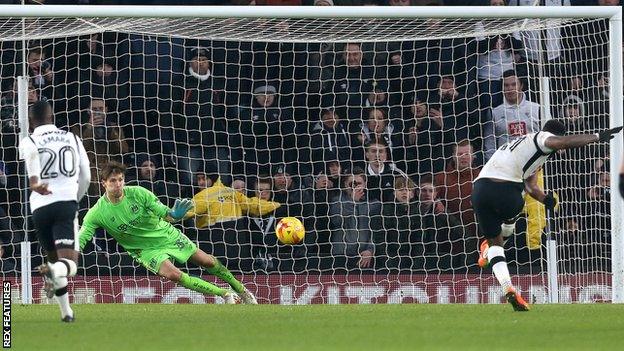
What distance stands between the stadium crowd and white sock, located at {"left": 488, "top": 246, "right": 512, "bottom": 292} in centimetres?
274

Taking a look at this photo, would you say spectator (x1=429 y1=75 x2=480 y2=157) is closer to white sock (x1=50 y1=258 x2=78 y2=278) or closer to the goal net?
the goal net

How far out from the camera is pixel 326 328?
34.7 feet

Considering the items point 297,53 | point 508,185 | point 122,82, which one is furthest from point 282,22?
point 508,185

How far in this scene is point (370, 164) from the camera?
16.0 metres

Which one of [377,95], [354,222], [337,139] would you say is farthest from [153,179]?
[377,95]

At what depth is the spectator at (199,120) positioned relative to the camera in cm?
1634

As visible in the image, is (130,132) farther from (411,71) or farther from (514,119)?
(514,119)

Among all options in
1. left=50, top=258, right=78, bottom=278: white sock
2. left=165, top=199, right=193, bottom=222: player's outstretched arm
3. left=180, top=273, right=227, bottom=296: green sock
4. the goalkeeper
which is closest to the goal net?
the goalkeeper

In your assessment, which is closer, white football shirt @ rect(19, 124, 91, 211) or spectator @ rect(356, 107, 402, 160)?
white football shirt @ rect(19, 124, 91, 211)

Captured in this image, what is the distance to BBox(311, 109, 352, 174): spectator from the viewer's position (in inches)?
642

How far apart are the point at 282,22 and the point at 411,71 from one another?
232 centimetres

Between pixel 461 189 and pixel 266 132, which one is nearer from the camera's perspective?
pixel 461 189

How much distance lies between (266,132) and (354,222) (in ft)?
5.09

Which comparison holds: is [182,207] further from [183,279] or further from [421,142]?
[421,142]
